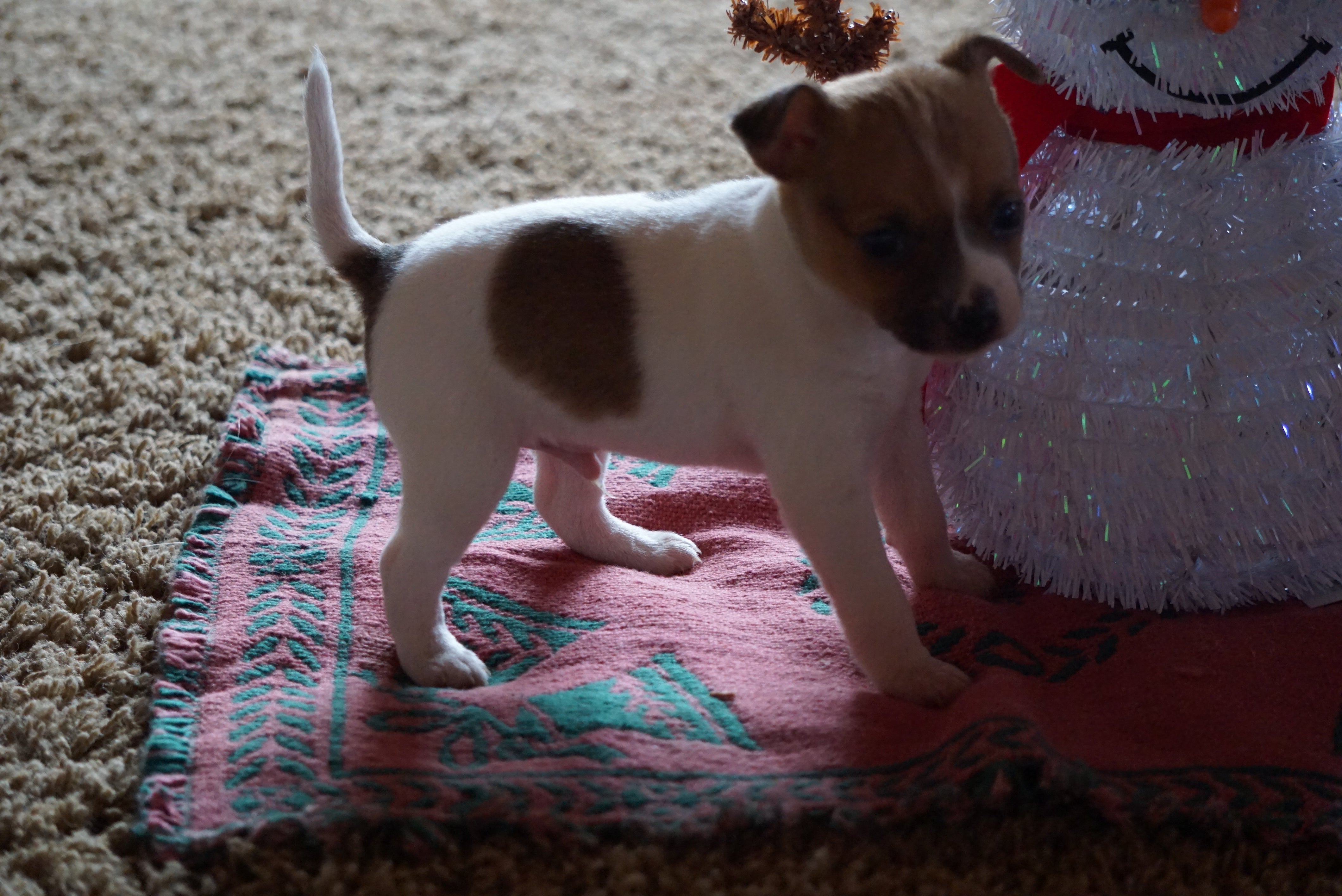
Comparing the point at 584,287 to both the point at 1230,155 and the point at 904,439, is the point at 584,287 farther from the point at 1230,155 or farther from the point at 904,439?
the point at 1230,155

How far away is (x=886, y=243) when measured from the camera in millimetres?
1612

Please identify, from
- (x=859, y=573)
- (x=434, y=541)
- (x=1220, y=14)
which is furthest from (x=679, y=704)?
(x=1220, y=14)

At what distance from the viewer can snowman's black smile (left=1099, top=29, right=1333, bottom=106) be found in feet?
5.73

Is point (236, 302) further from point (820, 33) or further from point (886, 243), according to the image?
point (886, 243)

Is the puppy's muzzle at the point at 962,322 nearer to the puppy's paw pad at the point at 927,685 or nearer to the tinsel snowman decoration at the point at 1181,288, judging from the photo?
the tinsel snowman decoration at the point at 1181,288

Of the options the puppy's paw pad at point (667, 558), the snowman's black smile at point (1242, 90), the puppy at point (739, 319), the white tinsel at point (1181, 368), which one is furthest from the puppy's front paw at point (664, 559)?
the snowman's black smile at point (1242, 90)

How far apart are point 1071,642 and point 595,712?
2.41ft

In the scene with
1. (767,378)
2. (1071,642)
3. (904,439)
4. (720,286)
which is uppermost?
(720,286)

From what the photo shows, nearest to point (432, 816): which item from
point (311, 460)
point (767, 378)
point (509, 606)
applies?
point (509, 606)

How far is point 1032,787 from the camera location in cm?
160

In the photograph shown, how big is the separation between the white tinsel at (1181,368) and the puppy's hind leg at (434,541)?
0.78 m

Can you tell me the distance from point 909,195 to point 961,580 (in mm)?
740

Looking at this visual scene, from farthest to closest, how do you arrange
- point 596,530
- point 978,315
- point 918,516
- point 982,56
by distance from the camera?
1. point 596,530
2. point 918,516
3. point 982,56
4. point 978,315

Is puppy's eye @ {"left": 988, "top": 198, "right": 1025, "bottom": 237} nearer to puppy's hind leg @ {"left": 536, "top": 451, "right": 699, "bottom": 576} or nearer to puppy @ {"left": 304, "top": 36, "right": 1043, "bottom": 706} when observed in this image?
puppy @ {"left": 304, "top": 36, "right": 1043, "bottom": 706}
